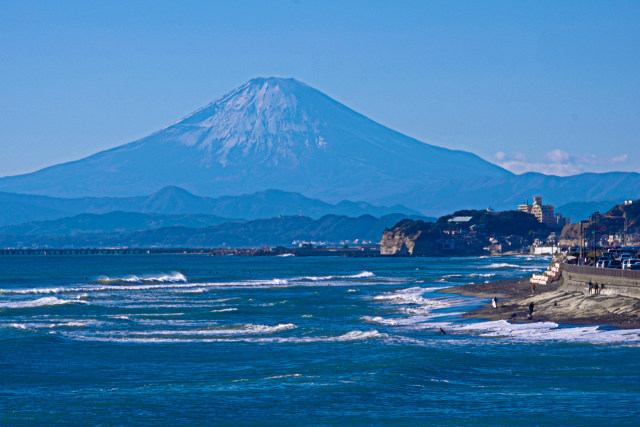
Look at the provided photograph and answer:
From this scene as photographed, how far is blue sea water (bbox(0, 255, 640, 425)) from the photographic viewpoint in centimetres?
3219

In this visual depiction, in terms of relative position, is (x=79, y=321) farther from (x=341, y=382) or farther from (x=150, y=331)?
(x=341, y=382)

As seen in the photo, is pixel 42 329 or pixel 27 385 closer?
pixel 27 385

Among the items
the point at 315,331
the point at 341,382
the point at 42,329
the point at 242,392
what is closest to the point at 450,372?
the point at 341,382

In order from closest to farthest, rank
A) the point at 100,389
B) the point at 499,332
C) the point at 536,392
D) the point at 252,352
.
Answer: the point at 536,392, the point at 100,389, the point at 252,352, the point at 499,332

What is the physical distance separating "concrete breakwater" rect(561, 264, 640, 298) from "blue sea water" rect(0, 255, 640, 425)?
6.36m

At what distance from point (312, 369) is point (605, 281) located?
85.7ft

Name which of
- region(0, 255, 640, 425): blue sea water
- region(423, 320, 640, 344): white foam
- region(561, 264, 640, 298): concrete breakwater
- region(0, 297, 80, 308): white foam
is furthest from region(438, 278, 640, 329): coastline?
region(0, 297, 80, 308): white foam

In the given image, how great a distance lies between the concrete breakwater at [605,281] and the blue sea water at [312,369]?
20.9 ft

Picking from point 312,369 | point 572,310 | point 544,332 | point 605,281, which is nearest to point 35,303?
point 572,310

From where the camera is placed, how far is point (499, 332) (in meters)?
50.7

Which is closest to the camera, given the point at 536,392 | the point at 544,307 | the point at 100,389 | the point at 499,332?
the point at 536,392

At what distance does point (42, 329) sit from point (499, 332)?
26.8 m

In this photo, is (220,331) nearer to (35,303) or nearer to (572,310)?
(572,310)

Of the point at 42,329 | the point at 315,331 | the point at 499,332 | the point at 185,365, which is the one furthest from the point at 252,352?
the point at 42,329
